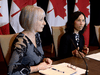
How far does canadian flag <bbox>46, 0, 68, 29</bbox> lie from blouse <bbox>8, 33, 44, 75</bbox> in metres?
2.03

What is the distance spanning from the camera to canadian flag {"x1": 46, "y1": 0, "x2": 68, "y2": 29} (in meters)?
3.22

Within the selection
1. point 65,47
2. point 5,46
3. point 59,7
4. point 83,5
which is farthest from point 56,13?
point 5,46

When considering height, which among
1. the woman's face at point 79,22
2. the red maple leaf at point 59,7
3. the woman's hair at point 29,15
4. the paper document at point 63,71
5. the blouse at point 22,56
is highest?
the red maple leaf at point 59,7

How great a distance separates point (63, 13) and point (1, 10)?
171 cm

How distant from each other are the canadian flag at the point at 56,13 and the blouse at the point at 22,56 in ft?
6.67

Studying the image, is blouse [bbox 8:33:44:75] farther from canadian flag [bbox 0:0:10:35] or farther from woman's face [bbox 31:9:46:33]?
canadian flag [bbox 0:0:10:35]


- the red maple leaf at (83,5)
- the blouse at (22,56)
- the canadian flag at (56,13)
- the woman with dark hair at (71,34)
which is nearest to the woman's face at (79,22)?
the woman with dark hair at (71,34)

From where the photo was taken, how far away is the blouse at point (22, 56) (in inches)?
38.0

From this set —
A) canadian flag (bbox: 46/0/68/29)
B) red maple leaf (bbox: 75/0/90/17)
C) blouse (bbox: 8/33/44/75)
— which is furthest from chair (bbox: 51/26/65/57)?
red maple leaf (bbox: 75/0/90/17)

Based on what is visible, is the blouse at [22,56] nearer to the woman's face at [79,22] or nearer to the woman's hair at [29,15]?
the woman's hair at [29,15]

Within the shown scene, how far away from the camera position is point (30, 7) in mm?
1109

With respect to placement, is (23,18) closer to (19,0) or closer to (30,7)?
(30,7)

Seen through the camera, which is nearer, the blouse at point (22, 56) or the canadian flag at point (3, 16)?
the blouse at point (22, 56)

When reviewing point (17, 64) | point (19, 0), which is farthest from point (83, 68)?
point (19, 0)
